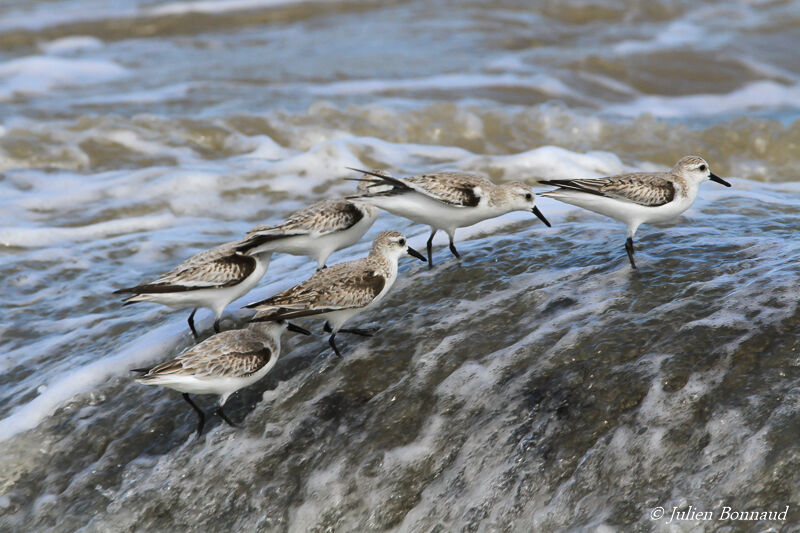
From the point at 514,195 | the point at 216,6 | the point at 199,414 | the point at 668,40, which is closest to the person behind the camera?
the point at 199,414

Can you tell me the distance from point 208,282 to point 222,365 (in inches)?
44.0

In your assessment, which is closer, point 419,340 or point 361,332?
point 419,340

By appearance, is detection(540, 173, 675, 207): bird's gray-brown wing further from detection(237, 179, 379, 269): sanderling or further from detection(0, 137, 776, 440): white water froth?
detection(237, 179, 379, 269): sanderling

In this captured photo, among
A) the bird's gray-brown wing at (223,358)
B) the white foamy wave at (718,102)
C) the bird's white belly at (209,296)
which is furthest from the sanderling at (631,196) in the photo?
the white foamy wave at (718,102)

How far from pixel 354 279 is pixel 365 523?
196 cm

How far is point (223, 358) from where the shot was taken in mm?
6000

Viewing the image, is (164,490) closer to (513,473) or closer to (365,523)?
(365,523)

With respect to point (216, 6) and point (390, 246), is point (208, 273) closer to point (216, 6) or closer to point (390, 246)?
point (390, 246)

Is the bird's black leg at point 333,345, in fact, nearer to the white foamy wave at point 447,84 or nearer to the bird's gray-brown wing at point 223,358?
the bird's gray-brown wing at point 223,358

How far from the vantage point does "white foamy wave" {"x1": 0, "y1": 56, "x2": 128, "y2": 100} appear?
1806 cm

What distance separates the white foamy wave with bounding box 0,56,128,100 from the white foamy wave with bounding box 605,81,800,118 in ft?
34.2

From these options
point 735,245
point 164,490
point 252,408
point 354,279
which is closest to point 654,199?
point 735,245

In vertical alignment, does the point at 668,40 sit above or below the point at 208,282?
above

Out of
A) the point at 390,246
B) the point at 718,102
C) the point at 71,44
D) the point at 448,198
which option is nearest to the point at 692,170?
the point at 448,198
